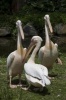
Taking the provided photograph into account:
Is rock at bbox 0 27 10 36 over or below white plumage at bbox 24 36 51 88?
below

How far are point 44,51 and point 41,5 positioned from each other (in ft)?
58.2

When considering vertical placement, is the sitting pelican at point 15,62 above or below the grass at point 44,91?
above

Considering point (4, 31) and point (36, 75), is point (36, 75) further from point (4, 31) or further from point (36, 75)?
point (4, 31)

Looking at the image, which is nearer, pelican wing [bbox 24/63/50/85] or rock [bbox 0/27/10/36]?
pelican wing [bbox 24/63/50/85]

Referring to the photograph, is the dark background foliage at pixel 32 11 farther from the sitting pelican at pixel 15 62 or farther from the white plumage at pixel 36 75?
the white plumage at pixel 36 75

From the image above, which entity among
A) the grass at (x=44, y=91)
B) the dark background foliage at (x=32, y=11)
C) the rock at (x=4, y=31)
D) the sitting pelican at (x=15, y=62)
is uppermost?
the sitting pelican at (x=15, y=62)

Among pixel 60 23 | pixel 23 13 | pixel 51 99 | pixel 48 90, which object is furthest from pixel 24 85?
pixel 23 13

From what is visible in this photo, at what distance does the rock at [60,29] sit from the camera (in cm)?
2325

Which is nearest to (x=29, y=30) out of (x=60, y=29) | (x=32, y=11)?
(x=60, y=29)

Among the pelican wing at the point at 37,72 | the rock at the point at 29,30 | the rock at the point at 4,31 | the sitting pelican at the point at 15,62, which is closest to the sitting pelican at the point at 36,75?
the pelican wing at the point at 37,72

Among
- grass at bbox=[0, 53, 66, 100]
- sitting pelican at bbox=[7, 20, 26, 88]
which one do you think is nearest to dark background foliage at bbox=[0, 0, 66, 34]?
grass at bbox=[0, 53, 66, 100]

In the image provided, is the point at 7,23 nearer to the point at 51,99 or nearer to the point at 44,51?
the point at 44,51

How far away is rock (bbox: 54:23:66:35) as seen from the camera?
23250 millimetres

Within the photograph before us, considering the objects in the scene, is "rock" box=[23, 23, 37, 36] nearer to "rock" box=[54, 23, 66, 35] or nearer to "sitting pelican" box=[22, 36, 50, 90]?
"rock" box=[54, 23, 66, 35]
